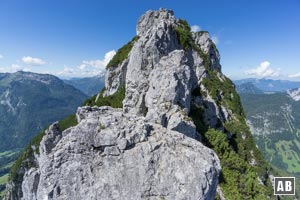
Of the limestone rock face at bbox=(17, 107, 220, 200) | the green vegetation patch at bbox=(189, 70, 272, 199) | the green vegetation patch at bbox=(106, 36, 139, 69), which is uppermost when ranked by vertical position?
the green vegetation patch at bbox=(106, 36, 139, 69)

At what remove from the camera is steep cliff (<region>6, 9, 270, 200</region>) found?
75.3ft

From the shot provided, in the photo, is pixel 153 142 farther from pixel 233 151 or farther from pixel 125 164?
pixel 233 151

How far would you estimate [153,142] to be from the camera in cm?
2512

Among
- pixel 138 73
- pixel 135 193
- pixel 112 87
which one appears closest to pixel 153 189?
pixel 135 193

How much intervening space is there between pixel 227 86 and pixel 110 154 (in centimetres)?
6943

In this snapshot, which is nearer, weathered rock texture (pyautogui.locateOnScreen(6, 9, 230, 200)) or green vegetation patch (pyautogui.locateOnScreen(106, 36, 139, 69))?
weathered rock texture (pyautogui.locateOnScreen(6, 9, 230, 200))

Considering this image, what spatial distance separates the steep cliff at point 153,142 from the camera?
22.9 meters

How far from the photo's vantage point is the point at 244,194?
44.4m

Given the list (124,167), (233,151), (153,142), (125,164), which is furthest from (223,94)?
(124,167)

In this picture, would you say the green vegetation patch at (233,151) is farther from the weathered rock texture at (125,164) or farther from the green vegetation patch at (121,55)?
the green vegetation patch at (121,55)

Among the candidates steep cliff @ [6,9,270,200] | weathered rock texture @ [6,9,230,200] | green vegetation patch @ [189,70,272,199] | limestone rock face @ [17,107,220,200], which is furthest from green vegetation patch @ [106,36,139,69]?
limestone rock face @ [17,107,220,200]

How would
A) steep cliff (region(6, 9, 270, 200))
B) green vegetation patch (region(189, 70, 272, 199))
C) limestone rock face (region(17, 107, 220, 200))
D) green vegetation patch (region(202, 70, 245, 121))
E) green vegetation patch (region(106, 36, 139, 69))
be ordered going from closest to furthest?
limestone rock face (region(17, 107, 220, 200)) < steep cliff (region(6, 9, 270, 200)) < green vegetation patch (region(189, 70, 272, 199)) < green vegetation patch (region(202, 70, 245, 121)) < green vegetation patch (region(106, 36, 139, 69))

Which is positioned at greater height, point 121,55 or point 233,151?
point 121,55

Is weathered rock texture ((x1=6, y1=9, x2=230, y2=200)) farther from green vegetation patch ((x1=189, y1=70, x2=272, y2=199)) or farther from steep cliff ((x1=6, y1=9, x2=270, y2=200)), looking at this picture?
green vegetation patch ((x1=189, y1=70, x2=272, y2=199))
